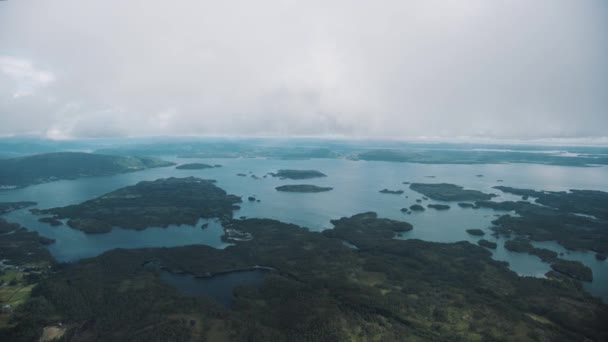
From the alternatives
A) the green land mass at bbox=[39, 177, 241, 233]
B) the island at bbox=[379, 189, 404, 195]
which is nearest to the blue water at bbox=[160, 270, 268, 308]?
the green land mass at bbox=[39, 177, 241, 233]

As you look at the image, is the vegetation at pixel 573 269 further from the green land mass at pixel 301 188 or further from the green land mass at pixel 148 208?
the green land mass at pixel 301 188

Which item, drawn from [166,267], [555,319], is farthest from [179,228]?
[555,319]

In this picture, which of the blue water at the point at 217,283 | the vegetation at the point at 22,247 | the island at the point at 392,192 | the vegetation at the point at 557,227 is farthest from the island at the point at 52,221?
the vegetation at the point at 557,227

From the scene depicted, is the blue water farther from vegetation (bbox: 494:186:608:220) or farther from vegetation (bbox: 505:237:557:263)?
vegetation (bbox: 494:186:608:220)

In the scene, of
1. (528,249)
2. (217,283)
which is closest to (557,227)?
(528,249)

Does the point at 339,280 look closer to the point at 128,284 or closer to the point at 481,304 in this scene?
the point at 481,304

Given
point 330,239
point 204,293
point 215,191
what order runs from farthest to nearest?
point 215,191
point 330,239
point 204,293
